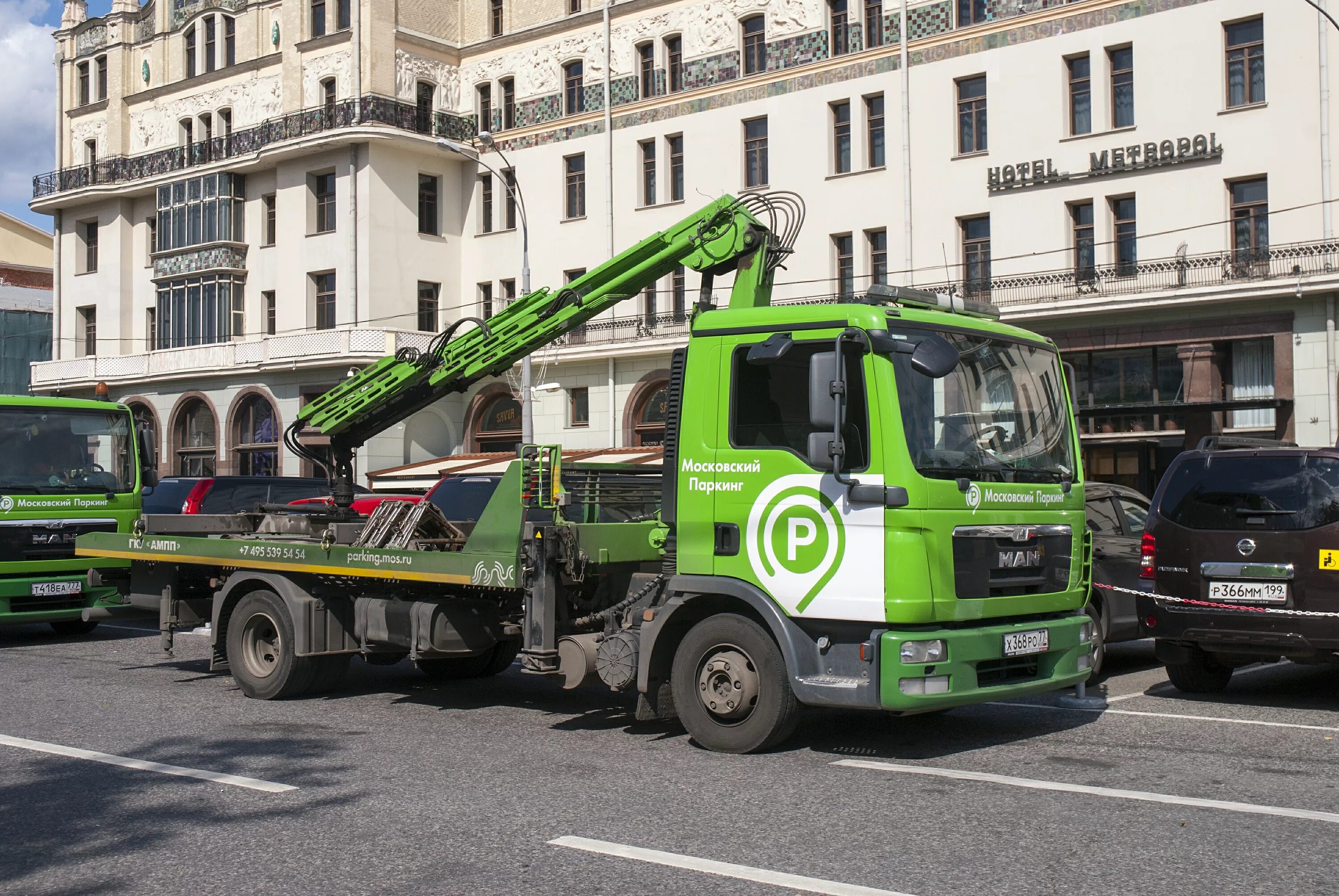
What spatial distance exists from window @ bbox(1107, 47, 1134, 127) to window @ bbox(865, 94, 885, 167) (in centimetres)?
603

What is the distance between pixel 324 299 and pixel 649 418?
12.6 meters

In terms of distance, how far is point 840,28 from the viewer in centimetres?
3650

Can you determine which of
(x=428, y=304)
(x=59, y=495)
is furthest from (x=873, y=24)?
(x=59, y=495)

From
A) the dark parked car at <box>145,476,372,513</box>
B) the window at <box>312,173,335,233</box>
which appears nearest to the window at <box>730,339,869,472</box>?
the dark parked car at <box>145,476,372,513</box>

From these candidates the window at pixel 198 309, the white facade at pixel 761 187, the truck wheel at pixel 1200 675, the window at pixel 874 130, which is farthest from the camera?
the window at pixel 198 309

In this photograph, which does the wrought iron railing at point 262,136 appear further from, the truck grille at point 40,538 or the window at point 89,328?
the truck grille at point 40,538

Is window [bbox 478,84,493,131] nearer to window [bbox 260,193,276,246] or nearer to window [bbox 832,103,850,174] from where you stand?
window [bbox 260,193,276,246]

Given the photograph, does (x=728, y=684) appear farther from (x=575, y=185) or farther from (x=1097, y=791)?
(x=575, y=185)

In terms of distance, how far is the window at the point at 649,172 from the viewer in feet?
133

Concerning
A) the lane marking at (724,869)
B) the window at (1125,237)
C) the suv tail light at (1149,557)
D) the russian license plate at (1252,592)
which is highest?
the window at (1125,237)

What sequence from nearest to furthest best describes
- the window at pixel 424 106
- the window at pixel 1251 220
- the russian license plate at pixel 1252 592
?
1. the russian license plate at pixel 1252 592
2. the window at pixel 1251 220
3. the window at pixel 424 106

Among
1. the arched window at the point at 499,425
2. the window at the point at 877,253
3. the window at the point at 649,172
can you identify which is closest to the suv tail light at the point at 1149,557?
the window at the point at 877,253

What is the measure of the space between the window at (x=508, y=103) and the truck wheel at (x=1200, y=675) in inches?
1428

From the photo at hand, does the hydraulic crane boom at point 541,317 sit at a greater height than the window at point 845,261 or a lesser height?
lesser
